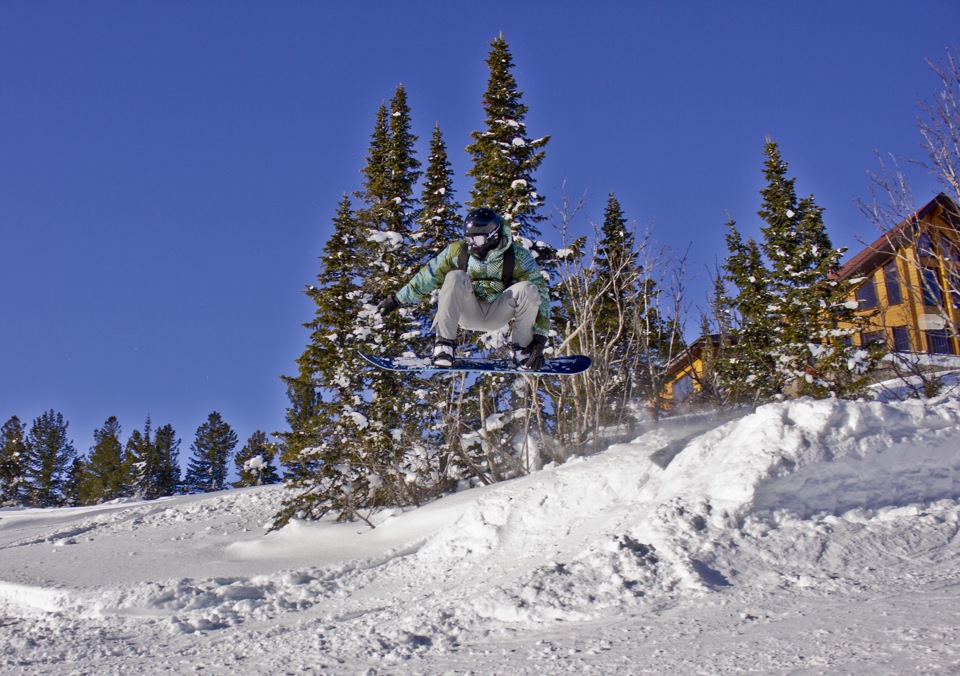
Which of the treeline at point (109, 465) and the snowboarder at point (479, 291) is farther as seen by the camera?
the treeline at point (109, 465)

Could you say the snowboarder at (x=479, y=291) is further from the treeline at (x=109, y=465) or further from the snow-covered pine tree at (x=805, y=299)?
the treeline at (x=109, y=465)

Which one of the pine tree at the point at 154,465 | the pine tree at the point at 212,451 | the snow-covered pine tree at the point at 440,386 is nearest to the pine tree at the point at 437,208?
the snow-covered pine tree at the point at 440,386

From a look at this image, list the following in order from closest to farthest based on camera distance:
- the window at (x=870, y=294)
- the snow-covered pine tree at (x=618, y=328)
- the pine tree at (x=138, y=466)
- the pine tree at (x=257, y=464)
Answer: the snow-covered pine tree at (x=618, y=328)
the pine tree at (x=257, y=464)
the window at (x=870, y=294)
the pine tree at (x=138, y=466)

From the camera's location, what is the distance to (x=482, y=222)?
20.3ft

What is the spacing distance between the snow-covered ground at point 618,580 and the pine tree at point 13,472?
135ft

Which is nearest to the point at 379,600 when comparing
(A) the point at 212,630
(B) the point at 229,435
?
(A) the point at 212,630

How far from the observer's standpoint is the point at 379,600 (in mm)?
7516

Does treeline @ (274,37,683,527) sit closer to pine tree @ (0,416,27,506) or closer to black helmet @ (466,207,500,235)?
black helmet @ (466,207,500,235)

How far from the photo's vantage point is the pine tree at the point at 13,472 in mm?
44531

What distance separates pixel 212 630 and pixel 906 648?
5984mm

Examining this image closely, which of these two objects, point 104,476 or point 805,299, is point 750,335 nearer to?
point 805,299

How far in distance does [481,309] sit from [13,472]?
50.2 metres

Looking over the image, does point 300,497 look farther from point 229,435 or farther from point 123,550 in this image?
point 229,435

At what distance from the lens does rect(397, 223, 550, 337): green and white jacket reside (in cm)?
672
